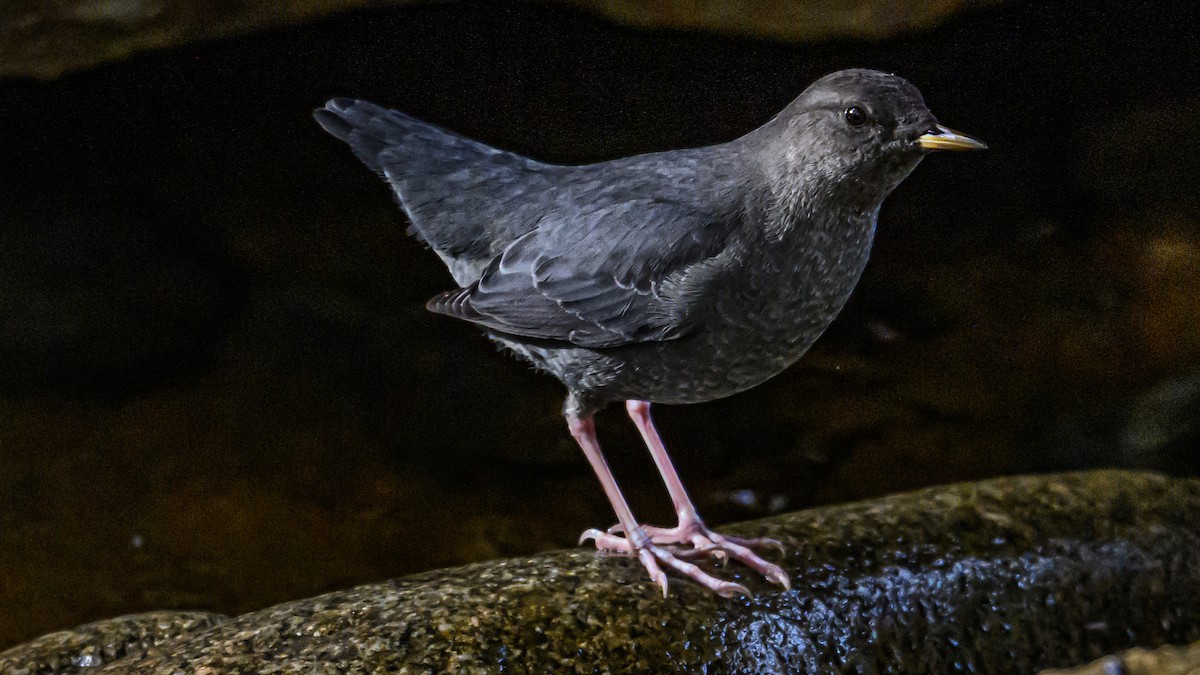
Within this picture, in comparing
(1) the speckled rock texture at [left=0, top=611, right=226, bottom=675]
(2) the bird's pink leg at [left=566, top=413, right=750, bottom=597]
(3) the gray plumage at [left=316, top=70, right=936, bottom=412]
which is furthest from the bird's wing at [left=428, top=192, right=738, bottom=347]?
(1) the speckled rock texture at [left=0, top=611, right=226, bottom=675]

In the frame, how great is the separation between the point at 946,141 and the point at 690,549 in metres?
0.95

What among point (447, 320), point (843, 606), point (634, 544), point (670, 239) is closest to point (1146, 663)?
point (843, 606)

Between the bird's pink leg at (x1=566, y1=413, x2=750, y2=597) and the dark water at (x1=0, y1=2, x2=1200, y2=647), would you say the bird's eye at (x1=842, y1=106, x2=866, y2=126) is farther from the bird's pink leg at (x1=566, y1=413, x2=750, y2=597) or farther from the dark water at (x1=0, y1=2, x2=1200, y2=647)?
the bird's pink leg at (x1=566, y1=413, x2=750, y2=597)

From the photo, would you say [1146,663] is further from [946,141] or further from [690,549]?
[946,141]

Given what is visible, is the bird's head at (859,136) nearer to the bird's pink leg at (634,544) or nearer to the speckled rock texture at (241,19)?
the speckled rock texture at (241,19)

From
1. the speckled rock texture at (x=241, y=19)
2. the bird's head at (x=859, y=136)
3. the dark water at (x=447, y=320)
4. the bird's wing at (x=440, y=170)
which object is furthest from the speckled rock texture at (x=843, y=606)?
the speckled rock texture at (x=241, y=19)

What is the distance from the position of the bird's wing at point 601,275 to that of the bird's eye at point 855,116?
0.87 ft

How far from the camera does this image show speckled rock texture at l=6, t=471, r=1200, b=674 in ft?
5.82

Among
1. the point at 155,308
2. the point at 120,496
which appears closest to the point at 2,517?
the point at 120,496

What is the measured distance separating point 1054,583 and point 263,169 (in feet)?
6.20

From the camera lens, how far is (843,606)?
2002mm

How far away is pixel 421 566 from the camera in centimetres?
266

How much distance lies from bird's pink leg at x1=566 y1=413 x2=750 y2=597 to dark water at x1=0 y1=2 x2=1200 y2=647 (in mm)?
432

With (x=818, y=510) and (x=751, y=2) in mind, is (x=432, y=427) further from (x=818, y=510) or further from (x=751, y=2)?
(x=751, y=2)
